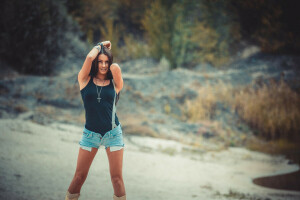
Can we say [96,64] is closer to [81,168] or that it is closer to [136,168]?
[81,168]

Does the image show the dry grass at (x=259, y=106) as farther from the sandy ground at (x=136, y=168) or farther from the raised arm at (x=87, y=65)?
the raised arm at (x=87, y=65)

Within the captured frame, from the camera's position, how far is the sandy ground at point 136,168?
138 inches

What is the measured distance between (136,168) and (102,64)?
8.55 feet

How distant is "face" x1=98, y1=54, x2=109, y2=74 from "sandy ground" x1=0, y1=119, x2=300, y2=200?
63.0 inches

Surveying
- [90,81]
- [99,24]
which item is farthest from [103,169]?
[99,24]

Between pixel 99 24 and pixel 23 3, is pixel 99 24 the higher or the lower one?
the higher one

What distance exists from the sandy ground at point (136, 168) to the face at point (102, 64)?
160cm

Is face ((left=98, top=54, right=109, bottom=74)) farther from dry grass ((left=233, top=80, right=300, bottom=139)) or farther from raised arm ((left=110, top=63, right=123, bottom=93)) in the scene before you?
dry grass ((left=233, top=80, right=300, bottom=139))

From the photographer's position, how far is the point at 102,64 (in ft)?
8.28

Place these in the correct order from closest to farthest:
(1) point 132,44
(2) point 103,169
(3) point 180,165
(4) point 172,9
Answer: (2) point 103,169 → (3) point 180,165 → (4) point 172,9 → (1) point 132,44

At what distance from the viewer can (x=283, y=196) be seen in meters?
4.11

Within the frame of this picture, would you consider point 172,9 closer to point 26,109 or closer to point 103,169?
point 26,109

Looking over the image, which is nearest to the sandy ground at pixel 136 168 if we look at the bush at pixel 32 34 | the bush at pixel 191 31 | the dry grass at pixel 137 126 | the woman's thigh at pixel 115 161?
the dry grass at pixel 137 126

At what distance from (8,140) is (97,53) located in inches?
120
